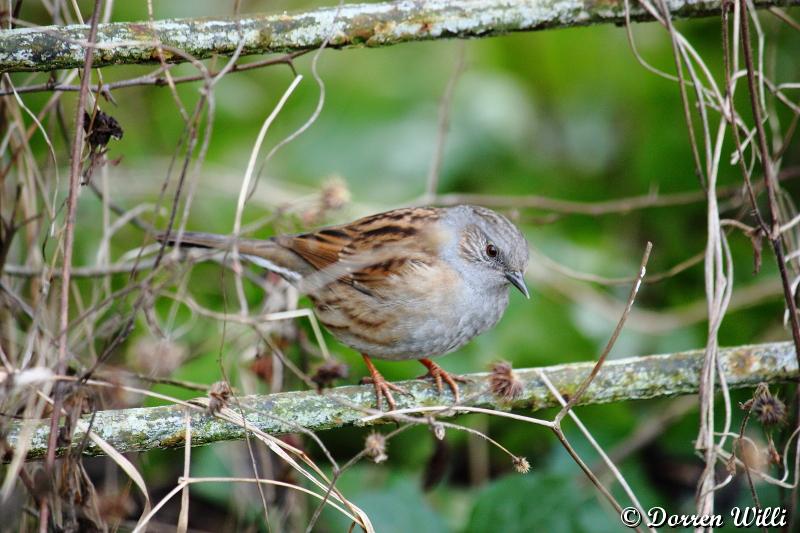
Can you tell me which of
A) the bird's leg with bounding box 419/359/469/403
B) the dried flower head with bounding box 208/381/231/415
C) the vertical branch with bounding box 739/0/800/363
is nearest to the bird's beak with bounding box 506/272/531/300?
the bird's leg with bounding box 419/359/469/403

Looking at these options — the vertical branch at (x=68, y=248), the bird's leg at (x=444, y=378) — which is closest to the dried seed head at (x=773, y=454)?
the bird's leg at (x=444, y=378)

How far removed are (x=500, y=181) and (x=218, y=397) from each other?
10.5 ft

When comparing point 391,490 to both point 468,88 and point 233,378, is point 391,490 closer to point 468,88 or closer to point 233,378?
point 233,378

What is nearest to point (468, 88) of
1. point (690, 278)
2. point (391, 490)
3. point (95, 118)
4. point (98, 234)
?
point (690, 278)

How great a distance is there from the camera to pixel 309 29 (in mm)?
2822

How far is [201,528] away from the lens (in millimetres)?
4246

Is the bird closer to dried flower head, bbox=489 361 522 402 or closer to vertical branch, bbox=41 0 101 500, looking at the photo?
dried flower head, bbox=489 361 522 402

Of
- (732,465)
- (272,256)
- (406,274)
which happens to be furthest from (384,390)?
(732,465)

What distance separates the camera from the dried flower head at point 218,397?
261 cm

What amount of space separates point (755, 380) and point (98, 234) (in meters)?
3.71

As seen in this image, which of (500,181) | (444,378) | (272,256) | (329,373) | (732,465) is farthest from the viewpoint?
(500,181)

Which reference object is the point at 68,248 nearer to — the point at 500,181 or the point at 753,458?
the point at 753,458

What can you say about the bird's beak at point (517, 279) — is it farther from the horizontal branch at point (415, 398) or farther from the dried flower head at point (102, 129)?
the dried flower head at point (102, 129)

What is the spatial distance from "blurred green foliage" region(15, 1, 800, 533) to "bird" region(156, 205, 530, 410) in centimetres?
52
